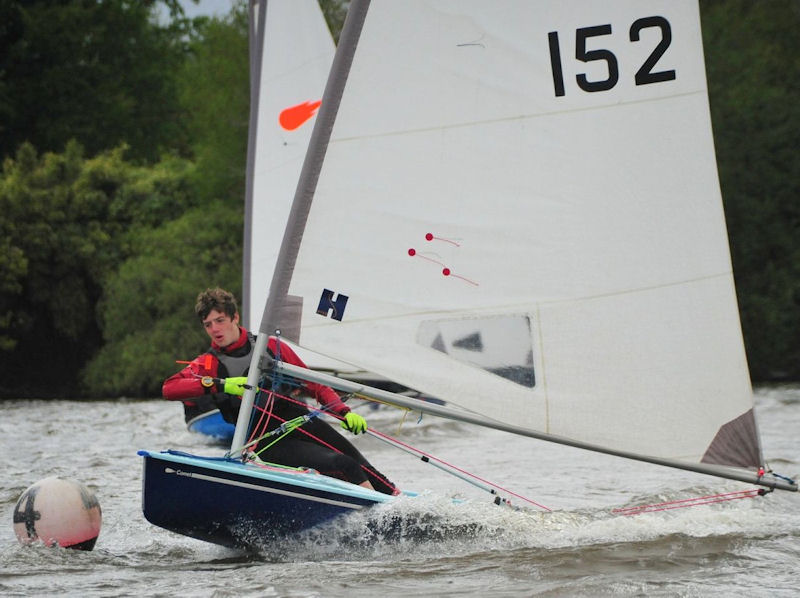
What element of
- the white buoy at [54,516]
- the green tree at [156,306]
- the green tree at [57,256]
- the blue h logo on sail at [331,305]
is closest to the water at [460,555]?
the white buoy at [54,516]

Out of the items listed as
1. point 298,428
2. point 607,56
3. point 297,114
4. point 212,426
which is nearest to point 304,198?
point 298,428

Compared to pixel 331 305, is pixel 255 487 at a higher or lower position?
lower

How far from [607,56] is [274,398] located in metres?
2.18

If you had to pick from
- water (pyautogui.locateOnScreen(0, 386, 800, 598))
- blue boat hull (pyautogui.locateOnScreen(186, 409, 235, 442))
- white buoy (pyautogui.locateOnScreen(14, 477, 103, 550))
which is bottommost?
water (pyautogui.locateOnScreen(0, 386, 800, 598))

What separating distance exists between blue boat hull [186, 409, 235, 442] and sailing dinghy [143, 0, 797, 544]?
546 centimetres

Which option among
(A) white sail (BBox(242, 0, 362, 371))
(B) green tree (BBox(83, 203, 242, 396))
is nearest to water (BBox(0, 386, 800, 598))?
(A) white sail (BBox(242, 0, 362, 371))

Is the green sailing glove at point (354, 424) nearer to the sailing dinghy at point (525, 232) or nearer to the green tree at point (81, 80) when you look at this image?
the sailing dinghy at point (525, 232)

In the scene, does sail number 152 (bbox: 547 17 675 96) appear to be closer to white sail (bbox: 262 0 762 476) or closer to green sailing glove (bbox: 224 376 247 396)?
white sail (bbox: 262 0 762 476)

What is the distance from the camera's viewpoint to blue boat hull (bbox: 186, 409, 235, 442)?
1076cm

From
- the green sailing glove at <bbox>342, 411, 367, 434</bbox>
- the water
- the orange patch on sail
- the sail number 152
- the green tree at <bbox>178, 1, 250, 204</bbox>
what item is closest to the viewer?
the water

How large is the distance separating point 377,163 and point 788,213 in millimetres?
20831

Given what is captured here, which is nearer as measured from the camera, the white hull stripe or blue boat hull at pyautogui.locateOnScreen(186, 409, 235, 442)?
the white hull stripe

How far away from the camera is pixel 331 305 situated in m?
5.29

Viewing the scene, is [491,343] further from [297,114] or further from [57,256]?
[57,256]
